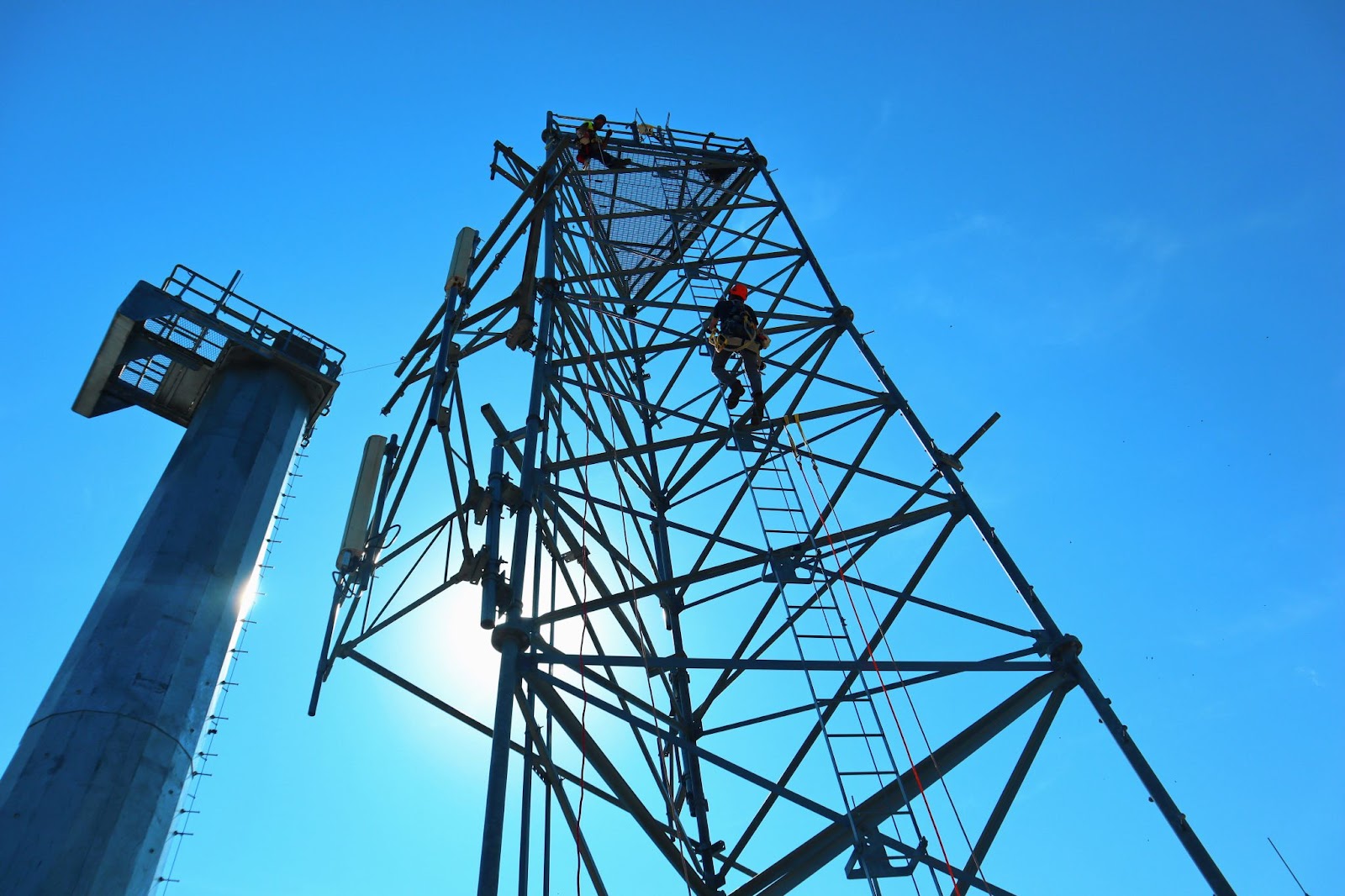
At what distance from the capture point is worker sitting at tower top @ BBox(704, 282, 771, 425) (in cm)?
1080

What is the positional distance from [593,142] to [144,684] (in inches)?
417

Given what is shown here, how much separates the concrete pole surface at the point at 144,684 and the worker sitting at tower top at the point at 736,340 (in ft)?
31.8

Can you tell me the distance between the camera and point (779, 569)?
8.58 metres

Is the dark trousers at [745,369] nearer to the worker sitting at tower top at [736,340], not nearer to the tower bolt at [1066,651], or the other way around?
the worker sitting at tower top at [736,340]

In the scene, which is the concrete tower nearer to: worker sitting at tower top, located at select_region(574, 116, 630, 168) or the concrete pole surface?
the concrete pole surface

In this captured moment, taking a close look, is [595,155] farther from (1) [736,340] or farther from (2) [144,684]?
(2) [144,684]

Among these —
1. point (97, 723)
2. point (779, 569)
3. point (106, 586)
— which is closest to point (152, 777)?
point (97, 723)

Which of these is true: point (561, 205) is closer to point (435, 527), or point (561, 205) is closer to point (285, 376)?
point (435, 527)

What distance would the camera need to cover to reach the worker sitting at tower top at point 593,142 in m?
13.0

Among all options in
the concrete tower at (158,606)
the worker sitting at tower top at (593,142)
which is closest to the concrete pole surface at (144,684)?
the concrete tower at (158,606)

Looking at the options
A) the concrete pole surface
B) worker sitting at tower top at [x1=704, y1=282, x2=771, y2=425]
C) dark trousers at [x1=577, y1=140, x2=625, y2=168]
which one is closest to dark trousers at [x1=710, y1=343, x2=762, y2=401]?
worker sitting at tower top at [x1=704, y1=282, x2=771, y2=425]

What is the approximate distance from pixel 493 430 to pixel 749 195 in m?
7.26

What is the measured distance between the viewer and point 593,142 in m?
13.0

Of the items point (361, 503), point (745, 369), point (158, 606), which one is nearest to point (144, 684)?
point (158, 606)
